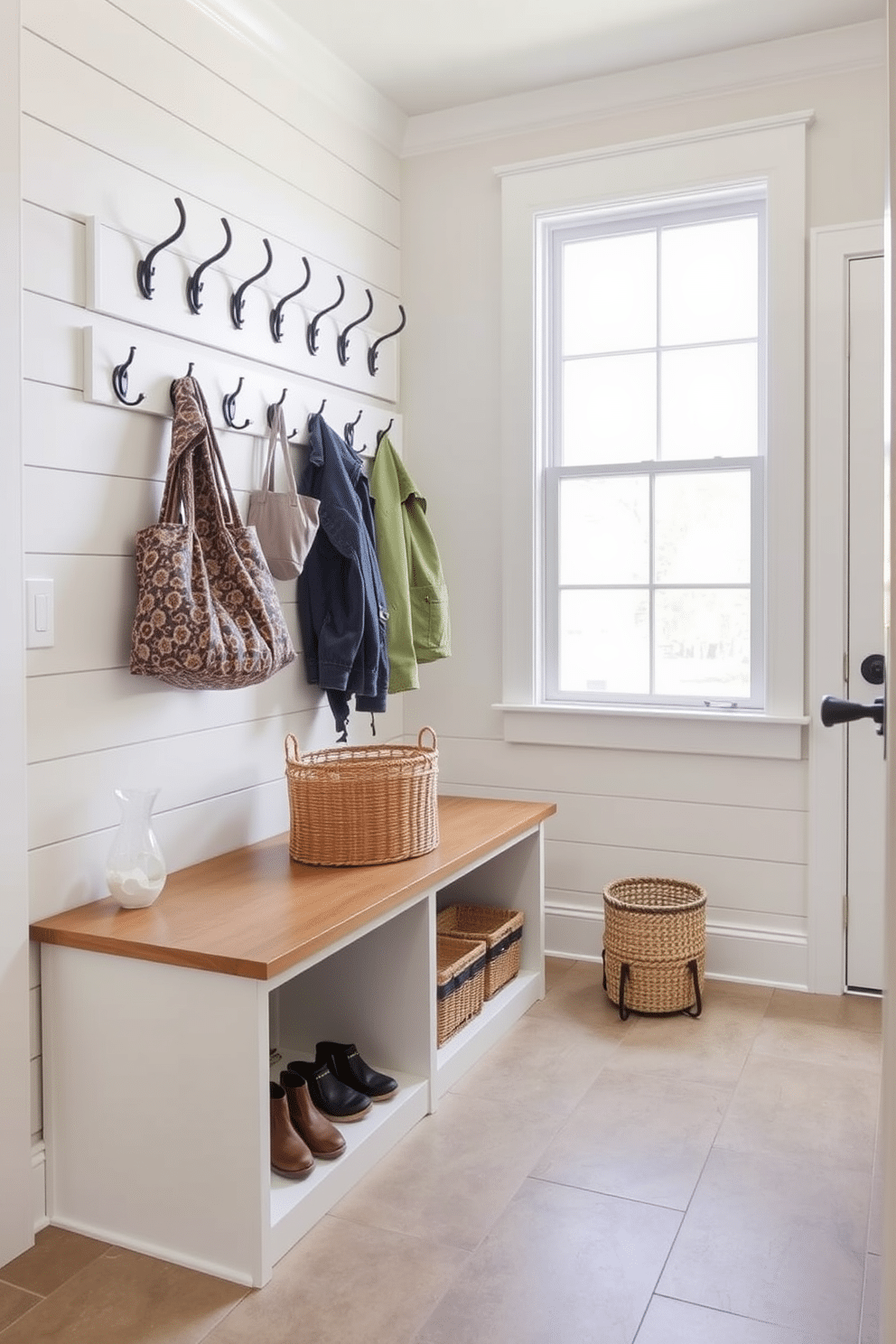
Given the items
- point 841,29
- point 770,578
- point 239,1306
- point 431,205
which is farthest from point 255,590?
point 841,29

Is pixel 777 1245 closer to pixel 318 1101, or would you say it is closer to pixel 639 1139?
pixel 639 1139

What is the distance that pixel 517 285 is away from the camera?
339 cm

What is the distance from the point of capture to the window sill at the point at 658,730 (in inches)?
124

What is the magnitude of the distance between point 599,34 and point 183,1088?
2.84m

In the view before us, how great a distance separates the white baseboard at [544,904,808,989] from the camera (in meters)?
3.19

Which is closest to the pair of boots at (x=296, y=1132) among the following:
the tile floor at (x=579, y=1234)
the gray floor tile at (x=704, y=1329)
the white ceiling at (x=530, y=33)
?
the tile floor at (x=579, y=1234)

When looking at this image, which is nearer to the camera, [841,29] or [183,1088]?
[183,1088]

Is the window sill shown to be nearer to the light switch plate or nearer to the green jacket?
the green jacket

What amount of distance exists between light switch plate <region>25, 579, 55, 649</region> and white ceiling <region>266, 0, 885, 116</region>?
5.59ft

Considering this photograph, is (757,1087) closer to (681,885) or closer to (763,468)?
(681,885)

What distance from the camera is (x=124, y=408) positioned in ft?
7.55

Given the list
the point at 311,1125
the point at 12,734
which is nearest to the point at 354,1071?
the point at 311,1125

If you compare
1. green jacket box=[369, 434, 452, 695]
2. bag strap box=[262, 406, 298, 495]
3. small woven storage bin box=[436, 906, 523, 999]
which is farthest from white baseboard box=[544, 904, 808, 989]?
bag strap box=[262, 406, 298, 495]

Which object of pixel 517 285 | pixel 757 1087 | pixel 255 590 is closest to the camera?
pixel 255 590
